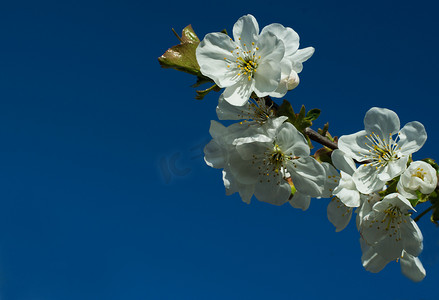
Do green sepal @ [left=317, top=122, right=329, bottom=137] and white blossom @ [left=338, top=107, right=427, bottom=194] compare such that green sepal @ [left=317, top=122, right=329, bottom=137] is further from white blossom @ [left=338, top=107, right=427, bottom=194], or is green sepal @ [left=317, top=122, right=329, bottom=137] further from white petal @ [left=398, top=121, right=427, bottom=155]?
white petal @ [left=398, top=121, right=427, bottom=155]

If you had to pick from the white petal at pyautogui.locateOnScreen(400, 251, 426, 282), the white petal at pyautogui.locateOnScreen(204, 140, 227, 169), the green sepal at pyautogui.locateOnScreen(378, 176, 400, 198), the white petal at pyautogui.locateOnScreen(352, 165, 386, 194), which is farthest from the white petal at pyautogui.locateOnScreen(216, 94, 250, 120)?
the white petal at pyautogui.locateOnScreen(400, 251, 426, 282)

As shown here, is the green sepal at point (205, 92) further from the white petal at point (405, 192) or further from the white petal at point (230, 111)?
the white petal at point (405, 192)

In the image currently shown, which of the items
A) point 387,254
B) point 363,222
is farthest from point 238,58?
point 387,254

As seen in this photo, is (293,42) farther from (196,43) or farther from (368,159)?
(368,159)

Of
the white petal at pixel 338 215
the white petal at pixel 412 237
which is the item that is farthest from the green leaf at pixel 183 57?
the white petal at pixel 412 237

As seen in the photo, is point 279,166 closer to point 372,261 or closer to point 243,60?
point 243,60

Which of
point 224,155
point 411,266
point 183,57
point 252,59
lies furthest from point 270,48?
point 411,266

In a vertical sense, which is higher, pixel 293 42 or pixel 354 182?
pixel 293 42
